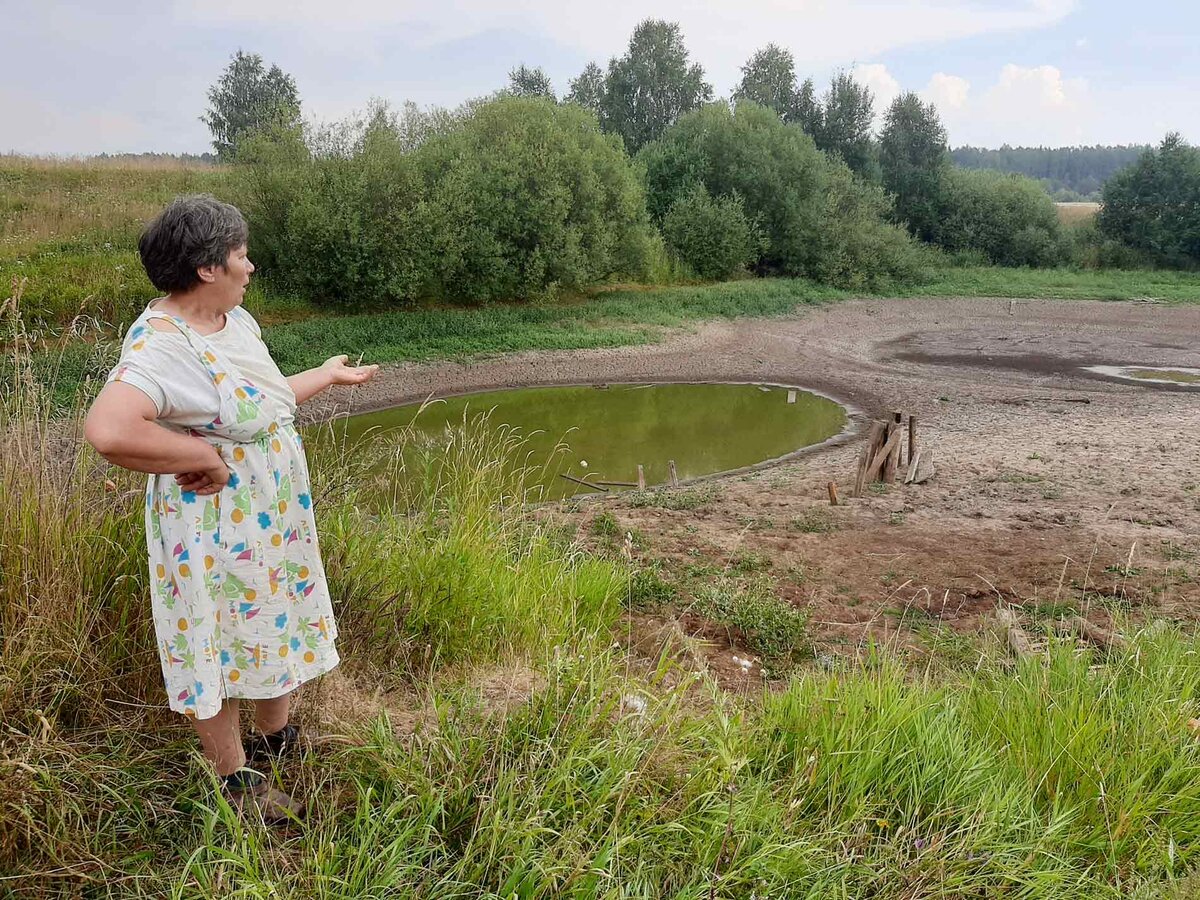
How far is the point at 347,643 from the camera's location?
3.22m

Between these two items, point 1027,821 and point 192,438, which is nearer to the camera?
point 192,438

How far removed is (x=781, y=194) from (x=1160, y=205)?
16.2 meters

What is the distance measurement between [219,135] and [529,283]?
118ft

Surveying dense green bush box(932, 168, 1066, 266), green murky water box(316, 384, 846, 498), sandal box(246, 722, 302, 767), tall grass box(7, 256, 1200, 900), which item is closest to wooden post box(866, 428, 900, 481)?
green murky water box(316, 384, 846, 498)

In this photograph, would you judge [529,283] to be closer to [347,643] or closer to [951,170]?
[347,643]

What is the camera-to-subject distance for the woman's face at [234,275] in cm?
215

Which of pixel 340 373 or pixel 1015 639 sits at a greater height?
pixel 340 373

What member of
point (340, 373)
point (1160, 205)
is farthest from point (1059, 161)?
point (340, 373)

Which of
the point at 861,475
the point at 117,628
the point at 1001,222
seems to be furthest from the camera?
the point at 1001,222

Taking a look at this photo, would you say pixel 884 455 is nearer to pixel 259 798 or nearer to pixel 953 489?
pixel 953 489

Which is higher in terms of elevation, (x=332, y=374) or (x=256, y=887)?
Answer: (x=332, y=374)

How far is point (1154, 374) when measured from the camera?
16.6m

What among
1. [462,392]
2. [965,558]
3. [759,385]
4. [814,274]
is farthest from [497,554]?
[814,274]

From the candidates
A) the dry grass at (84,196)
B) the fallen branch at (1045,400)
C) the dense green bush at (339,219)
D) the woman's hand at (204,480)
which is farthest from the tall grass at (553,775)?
the dry grass at (84,196)
